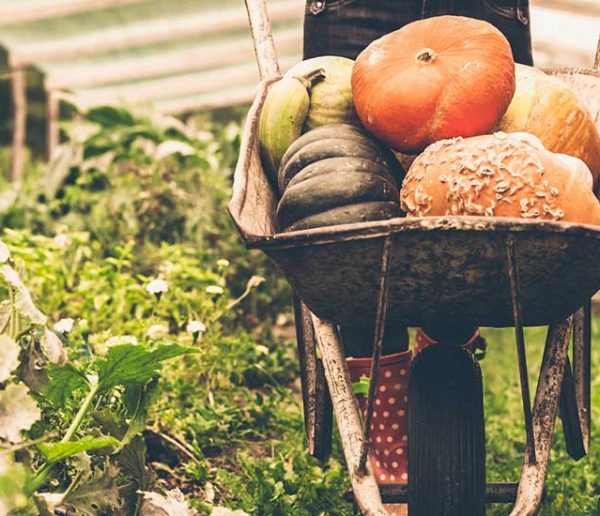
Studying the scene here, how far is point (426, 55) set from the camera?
193 cm

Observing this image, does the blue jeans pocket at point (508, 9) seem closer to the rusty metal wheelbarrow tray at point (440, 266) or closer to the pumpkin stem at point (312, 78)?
the pumpkin stem at point (312, 78)

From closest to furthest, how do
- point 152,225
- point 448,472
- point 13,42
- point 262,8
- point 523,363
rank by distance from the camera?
point 523,363
point 448,472
point 262,8
point 152,225
point 13,42

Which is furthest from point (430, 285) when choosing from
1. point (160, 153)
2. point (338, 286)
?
point (160, 153)

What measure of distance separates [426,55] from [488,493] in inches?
34.1

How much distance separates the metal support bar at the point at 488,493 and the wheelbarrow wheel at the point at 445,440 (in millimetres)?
141

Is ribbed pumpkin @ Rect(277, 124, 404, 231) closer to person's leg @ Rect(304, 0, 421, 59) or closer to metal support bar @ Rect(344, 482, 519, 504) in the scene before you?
metal support bar @ Rect(344, 482, 519, 504)

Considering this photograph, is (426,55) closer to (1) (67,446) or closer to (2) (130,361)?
(2) (130,361)

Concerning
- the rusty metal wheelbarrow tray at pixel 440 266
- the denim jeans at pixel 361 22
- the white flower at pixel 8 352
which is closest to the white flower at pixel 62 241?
the denim jeans at pixel 361 22

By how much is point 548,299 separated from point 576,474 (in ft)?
4.29

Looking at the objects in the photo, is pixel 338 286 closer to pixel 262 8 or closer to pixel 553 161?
pixel 553 161

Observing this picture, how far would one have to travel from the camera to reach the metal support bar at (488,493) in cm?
183

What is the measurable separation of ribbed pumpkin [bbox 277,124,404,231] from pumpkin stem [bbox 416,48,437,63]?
201 mm

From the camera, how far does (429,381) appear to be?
1734 millimetres

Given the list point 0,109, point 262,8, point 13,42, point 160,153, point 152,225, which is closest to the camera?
point 262,8
